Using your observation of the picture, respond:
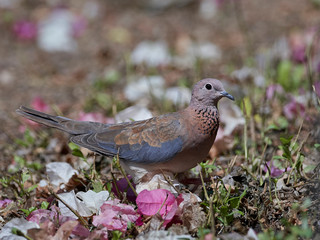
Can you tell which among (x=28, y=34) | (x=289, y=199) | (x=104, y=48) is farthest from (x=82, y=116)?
(x=28, y=34)

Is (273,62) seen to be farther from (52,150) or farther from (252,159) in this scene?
(52,150)

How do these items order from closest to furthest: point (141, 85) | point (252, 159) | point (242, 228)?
point (242, 228) → point (252, 159) → point (141, 85)

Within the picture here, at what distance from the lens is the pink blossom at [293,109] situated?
4276 mm

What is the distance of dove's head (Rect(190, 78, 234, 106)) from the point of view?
3.17 meters

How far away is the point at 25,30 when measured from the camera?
7.32 metres

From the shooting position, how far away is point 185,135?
311 cm

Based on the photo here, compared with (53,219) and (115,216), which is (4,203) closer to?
(53,219)

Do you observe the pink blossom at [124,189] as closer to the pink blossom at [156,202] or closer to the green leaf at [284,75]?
the pink blossom at [156,202]

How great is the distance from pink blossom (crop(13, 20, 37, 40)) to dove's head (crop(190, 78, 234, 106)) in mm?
4697

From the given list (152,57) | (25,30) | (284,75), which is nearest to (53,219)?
(284,75)

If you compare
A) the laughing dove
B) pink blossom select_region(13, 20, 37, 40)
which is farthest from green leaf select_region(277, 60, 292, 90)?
pink blossom select_region(13, 20, 37, 40)

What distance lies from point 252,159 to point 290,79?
1.82 metres

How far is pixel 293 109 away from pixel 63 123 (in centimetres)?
193

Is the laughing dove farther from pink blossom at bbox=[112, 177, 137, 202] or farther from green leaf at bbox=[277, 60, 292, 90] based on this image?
green leaf at bbox=[277, 60, 292, 90]
